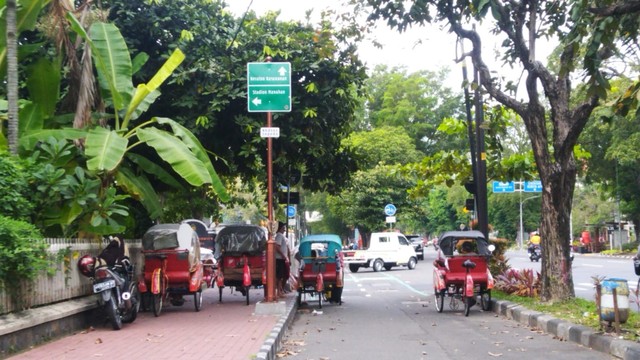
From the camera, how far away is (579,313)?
41.2ft

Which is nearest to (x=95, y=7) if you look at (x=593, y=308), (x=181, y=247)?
(x=181, y=247)

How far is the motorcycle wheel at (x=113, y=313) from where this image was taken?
1133 centimetres

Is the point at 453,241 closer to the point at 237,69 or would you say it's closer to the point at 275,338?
the point at 237,69

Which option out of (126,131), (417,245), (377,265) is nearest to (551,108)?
(126,131)

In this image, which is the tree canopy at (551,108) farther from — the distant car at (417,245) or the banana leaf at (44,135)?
the distant car at (417,245)

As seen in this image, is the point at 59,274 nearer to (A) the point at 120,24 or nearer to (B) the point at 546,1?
(A) the point at 120,24

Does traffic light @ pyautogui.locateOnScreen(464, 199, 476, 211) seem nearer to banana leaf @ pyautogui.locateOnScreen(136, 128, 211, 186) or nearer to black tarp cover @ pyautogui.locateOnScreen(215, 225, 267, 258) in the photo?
black tarp cover @ pyautogui.locateOnScreen(215, 225, 267, 258)

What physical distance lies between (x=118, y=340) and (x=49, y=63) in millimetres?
5719

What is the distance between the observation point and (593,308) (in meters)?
12.9

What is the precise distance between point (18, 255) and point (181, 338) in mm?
2943

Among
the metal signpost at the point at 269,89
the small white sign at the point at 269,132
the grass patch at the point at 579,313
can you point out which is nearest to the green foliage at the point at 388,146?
the grass patch at the point at 579,313

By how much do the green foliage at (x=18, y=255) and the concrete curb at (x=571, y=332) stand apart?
8011mm

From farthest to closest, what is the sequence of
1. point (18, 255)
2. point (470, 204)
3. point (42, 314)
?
1. point (470, 204)
2. point (42, 314)
3. point (18, 255)

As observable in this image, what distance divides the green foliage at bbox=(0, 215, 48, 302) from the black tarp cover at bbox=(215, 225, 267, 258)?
26.7 ft
